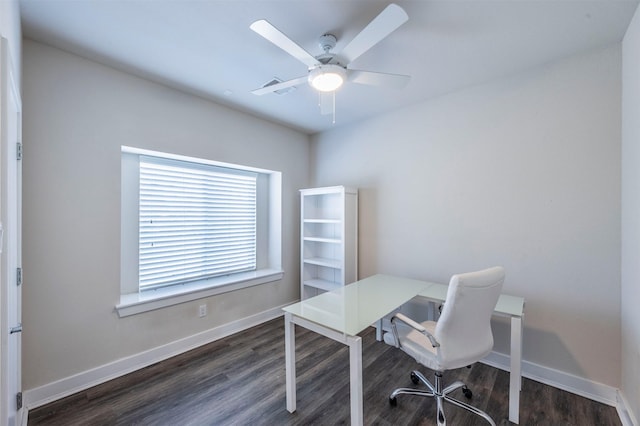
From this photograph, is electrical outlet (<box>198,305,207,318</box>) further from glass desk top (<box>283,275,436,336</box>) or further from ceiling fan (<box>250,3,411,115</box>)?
ceiling fan (<box>250,3,411,115</box>)

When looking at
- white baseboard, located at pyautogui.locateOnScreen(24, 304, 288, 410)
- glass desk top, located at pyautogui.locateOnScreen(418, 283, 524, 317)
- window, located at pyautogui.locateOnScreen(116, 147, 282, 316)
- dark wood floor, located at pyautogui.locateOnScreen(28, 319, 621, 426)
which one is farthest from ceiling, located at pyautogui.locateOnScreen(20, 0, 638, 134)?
dark wood floor, located at pyautogui.locateOnScreen(28, 319, 621, 426)

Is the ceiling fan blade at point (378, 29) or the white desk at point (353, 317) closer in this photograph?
the ceiling fan blade at point (378, 29)

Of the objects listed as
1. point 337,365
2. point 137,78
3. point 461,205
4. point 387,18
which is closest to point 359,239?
point 461,205

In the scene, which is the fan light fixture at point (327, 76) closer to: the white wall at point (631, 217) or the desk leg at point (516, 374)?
the white wall at point (631, 217)

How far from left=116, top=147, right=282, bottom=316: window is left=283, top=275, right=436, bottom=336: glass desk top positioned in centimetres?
140

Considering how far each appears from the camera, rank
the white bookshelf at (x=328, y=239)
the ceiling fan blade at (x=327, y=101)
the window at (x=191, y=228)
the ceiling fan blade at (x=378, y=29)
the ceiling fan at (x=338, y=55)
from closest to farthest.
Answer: the ceiling fan blade at (x=378, y=29)
the ceiling fan at (x=338, y=55)
the ceiling fan blade at (x=327, y=101)
the window at (x=191, y=228)
the white bookshelf at (x=328, y=239)

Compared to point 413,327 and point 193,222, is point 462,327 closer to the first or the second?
point 413,327

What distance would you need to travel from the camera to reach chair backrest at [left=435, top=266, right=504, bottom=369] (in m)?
1.50

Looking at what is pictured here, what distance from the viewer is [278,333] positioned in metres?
3.02

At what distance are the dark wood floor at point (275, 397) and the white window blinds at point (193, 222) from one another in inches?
35.0

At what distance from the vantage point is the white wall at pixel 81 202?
1.87m

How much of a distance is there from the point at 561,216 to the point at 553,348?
107cm

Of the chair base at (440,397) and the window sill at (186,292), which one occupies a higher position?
the window sill at (186,292)

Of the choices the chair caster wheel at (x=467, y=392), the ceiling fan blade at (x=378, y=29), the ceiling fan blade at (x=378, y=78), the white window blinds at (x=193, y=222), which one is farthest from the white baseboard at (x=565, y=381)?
the white window blinds at (x=193, y=222)
